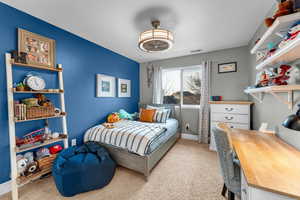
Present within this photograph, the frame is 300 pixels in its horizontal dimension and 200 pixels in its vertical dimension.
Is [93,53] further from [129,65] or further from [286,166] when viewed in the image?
[286,166]

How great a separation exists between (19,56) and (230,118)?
149 inches

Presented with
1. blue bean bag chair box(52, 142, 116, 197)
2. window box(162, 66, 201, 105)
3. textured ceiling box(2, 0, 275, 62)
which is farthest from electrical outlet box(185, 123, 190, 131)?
blue bean bag chair box(52, 142, 116, 197)

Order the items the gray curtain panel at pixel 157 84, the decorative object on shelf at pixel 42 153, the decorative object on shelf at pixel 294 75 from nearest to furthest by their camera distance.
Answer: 1. the decorative object on shelf at pixel 294 75
2. the decorative object on shelf at pixel 42 153
3. the gray curtain panel at pixel 157 84

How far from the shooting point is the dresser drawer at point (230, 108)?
8.25ft

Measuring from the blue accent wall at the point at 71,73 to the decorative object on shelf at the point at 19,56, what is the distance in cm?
16

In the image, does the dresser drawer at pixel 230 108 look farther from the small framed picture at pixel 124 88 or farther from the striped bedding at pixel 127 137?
the small framed picture at pixel 124 88

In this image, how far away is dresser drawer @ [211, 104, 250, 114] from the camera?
2.51 metres

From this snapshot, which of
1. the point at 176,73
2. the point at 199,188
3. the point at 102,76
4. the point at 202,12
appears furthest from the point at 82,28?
the point at 199,188

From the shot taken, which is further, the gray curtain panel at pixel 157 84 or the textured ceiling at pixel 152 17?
the gray curtain panel at pixel 157 84

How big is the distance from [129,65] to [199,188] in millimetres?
3447

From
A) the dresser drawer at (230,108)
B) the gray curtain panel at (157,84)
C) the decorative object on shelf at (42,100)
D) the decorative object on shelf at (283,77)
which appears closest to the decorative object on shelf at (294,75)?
the decorative object on shelf at (283,77)

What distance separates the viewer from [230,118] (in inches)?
103

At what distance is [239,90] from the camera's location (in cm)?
296

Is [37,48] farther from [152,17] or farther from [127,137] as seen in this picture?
[127,137]
